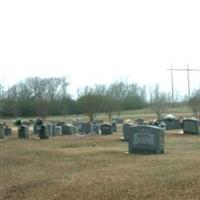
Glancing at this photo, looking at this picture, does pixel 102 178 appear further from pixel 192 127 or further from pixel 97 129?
pixel 97 129

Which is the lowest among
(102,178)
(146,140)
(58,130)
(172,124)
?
(102,178)

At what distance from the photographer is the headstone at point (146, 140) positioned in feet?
67.8

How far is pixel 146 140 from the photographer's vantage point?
2078 cm

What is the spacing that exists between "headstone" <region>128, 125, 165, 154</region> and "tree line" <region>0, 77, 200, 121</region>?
52726 millimetres

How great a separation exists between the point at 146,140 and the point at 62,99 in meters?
88.7

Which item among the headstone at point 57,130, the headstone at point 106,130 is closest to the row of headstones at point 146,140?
the headstone at point 106,130

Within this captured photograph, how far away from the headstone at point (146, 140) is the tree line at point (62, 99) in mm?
52726

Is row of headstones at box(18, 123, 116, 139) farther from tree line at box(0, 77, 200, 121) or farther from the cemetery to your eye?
tree line at box(0, 77, 200, 121)

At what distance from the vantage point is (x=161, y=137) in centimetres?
2094

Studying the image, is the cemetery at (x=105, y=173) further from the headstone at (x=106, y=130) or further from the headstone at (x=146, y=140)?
the headstone at (x=106, y=130)

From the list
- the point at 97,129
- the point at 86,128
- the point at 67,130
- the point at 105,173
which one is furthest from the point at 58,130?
the point at 105,173

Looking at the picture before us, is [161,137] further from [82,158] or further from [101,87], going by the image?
[101,87]

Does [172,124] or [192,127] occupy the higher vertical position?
[172,124]

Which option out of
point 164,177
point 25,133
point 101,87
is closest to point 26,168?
point 164,177
